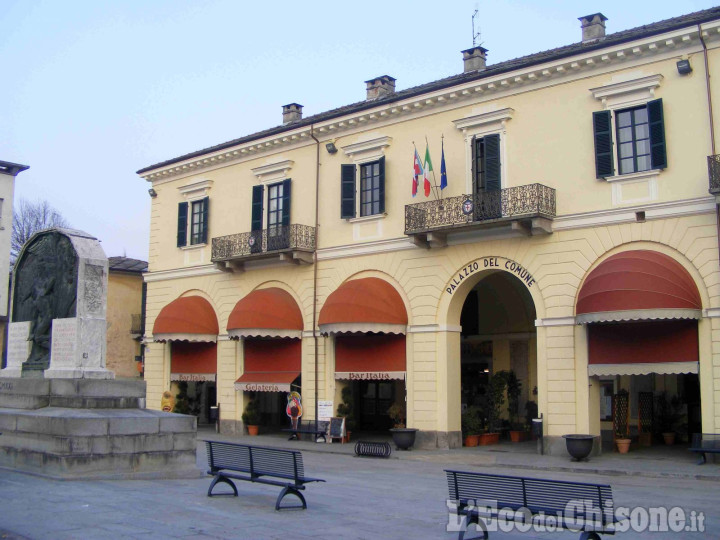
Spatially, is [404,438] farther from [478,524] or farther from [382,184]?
[478,524]

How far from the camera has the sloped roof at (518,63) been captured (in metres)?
21.8

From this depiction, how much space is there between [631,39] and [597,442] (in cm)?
1119

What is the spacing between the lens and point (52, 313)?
17.1 m

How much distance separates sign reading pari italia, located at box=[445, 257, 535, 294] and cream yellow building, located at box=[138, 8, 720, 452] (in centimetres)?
7

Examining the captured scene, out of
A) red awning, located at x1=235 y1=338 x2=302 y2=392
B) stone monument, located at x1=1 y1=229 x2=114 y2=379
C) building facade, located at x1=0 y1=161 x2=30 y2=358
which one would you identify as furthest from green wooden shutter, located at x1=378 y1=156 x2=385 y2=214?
building facade, located at x1=0 y1=161 x2=30 y2=358

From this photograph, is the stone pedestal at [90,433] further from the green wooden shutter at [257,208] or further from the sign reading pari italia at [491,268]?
the green wooden shutter at [257,208]

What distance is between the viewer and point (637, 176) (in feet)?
72.0

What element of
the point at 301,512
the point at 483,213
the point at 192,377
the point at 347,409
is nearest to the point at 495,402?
the point at 347,409

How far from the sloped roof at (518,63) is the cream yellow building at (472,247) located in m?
0.08

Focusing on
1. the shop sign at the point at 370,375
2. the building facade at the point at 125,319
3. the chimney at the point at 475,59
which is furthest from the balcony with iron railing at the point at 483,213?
the building facade at the point at 125,319

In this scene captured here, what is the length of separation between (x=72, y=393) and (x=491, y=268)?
13457 mm

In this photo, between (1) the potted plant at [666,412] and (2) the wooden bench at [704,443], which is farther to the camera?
(1) the potted plant at [666,412]

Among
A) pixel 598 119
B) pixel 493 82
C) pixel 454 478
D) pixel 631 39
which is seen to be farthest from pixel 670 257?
pixel 454 478

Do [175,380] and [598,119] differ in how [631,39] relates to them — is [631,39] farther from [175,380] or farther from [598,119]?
[175,380]
